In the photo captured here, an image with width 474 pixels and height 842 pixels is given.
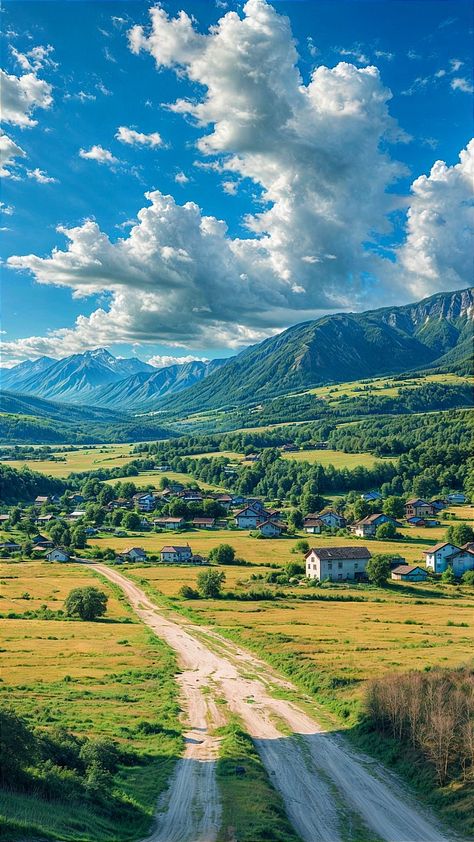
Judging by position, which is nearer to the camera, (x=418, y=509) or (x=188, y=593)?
(x=188, y=593)

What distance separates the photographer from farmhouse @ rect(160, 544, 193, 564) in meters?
98.3

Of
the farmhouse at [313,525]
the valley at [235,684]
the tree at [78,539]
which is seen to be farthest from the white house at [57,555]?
the farmhouse at [313,525]

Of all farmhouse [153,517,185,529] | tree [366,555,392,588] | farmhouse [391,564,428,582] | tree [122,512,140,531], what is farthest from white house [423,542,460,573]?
tree [122,512,140,531]

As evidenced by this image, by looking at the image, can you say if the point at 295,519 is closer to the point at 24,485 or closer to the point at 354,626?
the point at 354,626

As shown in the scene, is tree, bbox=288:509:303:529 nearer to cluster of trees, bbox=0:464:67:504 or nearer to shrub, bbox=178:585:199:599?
shrub, bbox=178:585:199:599

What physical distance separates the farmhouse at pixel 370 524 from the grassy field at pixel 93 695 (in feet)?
214

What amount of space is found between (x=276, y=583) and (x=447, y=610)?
985 inches

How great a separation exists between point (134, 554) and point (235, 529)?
37.4 metres

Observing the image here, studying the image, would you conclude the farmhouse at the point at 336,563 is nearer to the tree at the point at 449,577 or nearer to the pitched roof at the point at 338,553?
the pitched roof at the point at 338,553

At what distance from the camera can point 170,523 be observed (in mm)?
134875

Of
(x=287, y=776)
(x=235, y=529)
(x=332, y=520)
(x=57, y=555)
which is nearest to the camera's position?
(x=287, y=776)

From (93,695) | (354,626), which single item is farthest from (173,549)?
(93,695)

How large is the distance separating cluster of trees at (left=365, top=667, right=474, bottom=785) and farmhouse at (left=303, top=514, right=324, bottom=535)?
90.8 meters

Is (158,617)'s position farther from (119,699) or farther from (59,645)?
(119,699)
